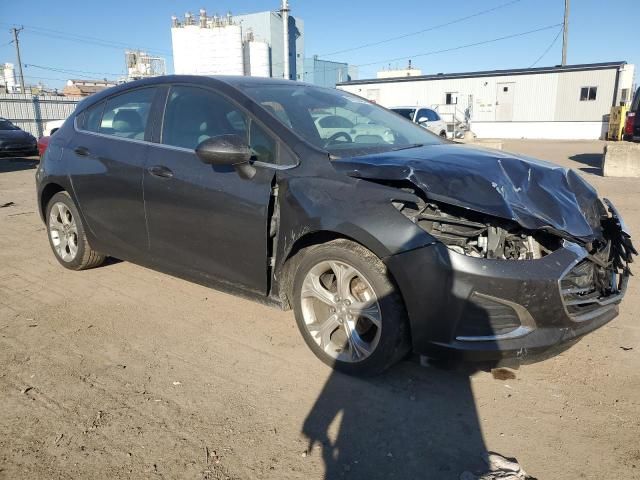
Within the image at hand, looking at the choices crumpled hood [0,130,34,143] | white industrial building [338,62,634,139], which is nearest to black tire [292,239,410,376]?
crumpled hood [0,130,34,143]

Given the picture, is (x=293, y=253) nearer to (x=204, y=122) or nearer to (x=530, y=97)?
(x=204, y=122)

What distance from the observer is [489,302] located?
8.52 feet

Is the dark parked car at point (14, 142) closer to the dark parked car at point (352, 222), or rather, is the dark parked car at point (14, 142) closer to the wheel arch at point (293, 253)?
the dark parked car at point (352, 222)

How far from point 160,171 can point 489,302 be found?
248 centimetres

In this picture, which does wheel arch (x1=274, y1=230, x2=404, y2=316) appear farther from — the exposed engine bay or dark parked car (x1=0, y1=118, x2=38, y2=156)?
dark parked car (x1=0, y1=118, x2=38, y2=156)

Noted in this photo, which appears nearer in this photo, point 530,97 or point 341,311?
point 341,311

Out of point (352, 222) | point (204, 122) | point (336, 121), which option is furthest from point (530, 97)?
point (352, 222)

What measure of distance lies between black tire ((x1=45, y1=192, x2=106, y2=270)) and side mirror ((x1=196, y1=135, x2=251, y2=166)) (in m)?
2.04

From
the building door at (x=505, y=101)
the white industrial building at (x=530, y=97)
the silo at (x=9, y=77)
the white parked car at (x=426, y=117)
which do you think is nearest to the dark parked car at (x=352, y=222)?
the white parked car at (x=426, y=117)

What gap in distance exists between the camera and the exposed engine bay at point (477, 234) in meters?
2.70

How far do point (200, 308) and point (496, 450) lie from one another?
99.5 inches

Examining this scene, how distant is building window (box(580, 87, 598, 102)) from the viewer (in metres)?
32.2

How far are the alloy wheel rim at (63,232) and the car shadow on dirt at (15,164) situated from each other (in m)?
11.9

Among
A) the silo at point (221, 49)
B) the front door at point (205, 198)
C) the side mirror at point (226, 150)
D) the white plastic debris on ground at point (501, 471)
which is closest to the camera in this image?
the white plastic debris on ground at point (501, 471)
